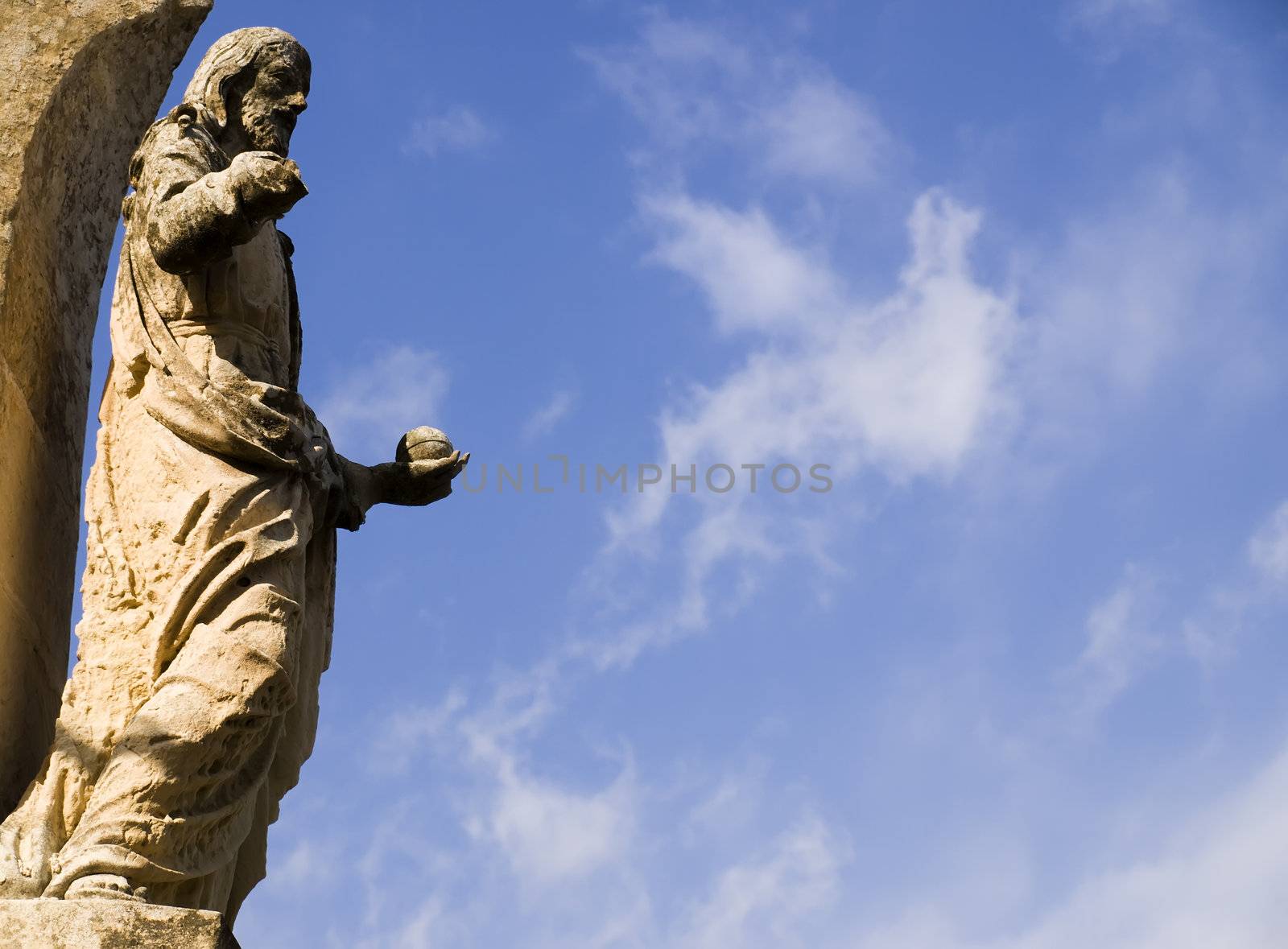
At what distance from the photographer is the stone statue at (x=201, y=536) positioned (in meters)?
5.41

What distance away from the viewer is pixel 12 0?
6.98 metres

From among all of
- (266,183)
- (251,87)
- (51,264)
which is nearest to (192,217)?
(266,183)

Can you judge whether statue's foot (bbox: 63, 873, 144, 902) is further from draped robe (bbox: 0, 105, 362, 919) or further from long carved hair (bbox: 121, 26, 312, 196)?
long carved hair (bbox: 121, 26, 312, 196)

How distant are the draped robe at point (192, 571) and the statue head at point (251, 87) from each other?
18 centimetres

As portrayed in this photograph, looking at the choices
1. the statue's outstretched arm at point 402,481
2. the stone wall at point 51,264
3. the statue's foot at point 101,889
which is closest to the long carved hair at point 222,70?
the stone wall at point 51,264

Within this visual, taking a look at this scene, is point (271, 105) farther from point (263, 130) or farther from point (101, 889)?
point (101, 889)

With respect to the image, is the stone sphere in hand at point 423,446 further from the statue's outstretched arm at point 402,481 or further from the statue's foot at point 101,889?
the statue's foot at point 101,889

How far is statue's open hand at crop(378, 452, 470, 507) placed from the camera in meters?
6.82

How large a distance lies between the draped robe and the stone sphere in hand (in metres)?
0.34

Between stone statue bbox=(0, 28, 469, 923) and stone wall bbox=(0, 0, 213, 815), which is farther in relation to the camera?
stone wall bbox=(0, 0, 213, 815)

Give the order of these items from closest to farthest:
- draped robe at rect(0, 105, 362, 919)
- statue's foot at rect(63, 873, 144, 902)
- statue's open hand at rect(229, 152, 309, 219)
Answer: statue's foot at rect(63, 873, 144, 902) → draped robe at rect(0, 105, 362, 919) → statue's open hand at rect(229, 152, 309, 219)

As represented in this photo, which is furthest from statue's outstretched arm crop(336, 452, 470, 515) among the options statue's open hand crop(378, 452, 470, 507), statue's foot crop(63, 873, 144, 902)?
statue's foot crop(63, 873, 144, 902)

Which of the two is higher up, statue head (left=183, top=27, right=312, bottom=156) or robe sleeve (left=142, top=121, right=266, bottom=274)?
statue head (left=183, top=27, right=312, bottom=156)

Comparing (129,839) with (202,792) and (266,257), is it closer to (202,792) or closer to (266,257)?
(202,792)
